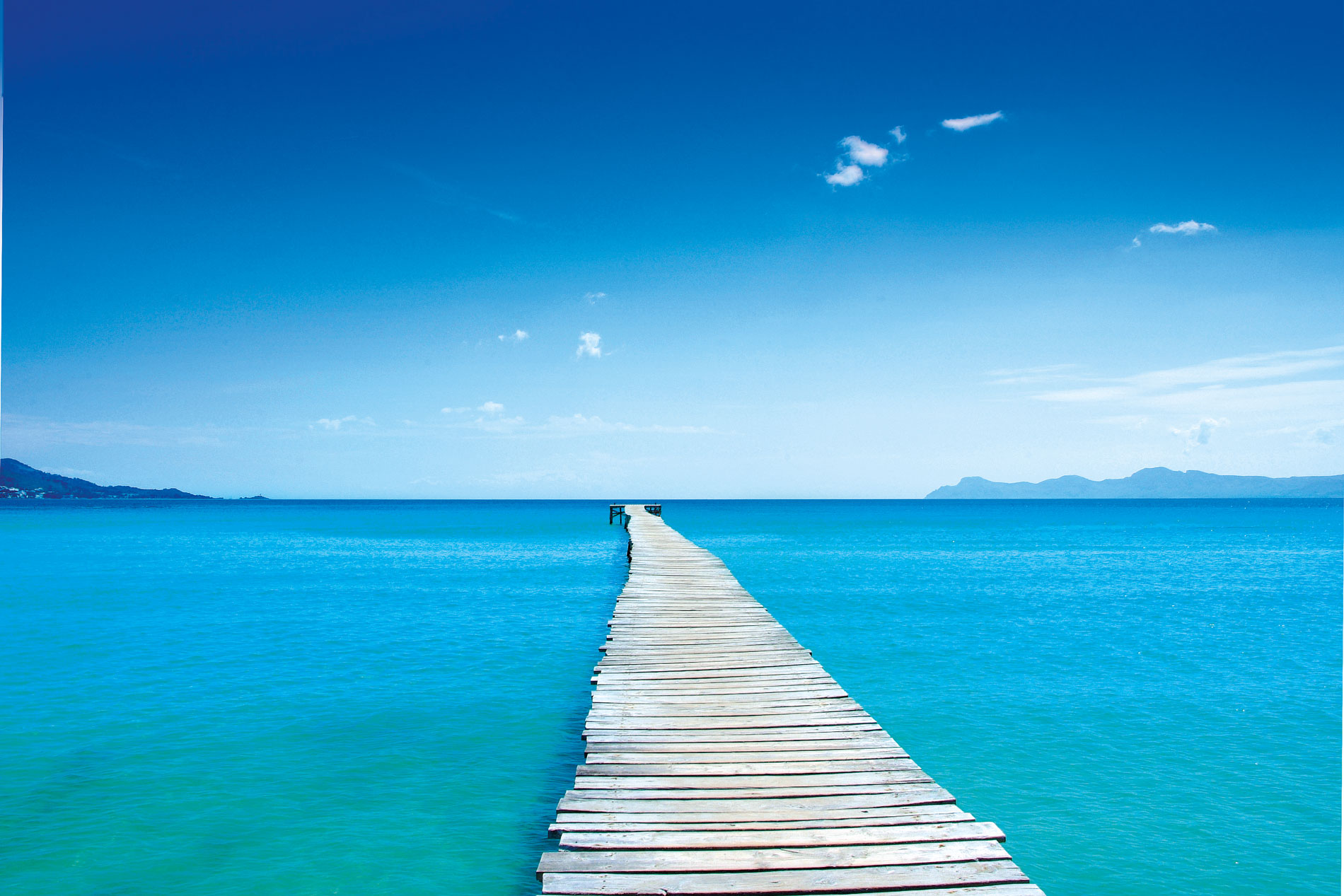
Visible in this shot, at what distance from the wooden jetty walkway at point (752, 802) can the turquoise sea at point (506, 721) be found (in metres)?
1.66

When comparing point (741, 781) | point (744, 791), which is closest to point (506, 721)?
point (741, 781)

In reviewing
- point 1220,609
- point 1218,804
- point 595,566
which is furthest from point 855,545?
point 1218,804

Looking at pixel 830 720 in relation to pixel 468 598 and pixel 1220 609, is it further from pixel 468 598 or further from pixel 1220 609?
pixel 1220 609

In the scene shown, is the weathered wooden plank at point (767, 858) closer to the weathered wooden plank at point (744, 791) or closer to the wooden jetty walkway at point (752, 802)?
the wooden jetty walkway at point (752, 802)

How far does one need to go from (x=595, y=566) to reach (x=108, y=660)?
17.2 meters

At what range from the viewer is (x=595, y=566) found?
28938 millimetres

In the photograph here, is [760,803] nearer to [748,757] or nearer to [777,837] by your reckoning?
[777,837]

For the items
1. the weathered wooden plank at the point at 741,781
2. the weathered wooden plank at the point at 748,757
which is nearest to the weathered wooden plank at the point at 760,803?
the weathered wooden plank at the point at 741,781

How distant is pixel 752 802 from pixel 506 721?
5868mm

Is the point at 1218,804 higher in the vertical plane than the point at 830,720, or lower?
lower

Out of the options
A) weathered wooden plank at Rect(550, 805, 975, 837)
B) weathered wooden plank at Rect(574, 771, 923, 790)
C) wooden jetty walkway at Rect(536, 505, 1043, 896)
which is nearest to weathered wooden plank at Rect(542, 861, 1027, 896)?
wooden jetty walkway at Rect(536, 505, 1043, 896)

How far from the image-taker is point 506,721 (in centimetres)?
995

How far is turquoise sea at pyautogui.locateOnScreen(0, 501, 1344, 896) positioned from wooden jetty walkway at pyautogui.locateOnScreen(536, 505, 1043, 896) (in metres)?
1.66

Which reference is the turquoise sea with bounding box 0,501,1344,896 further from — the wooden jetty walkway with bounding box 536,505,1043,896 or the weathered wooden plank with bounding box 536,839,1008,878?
the weathered wooden plank with bounding box 536,839,1008,878
